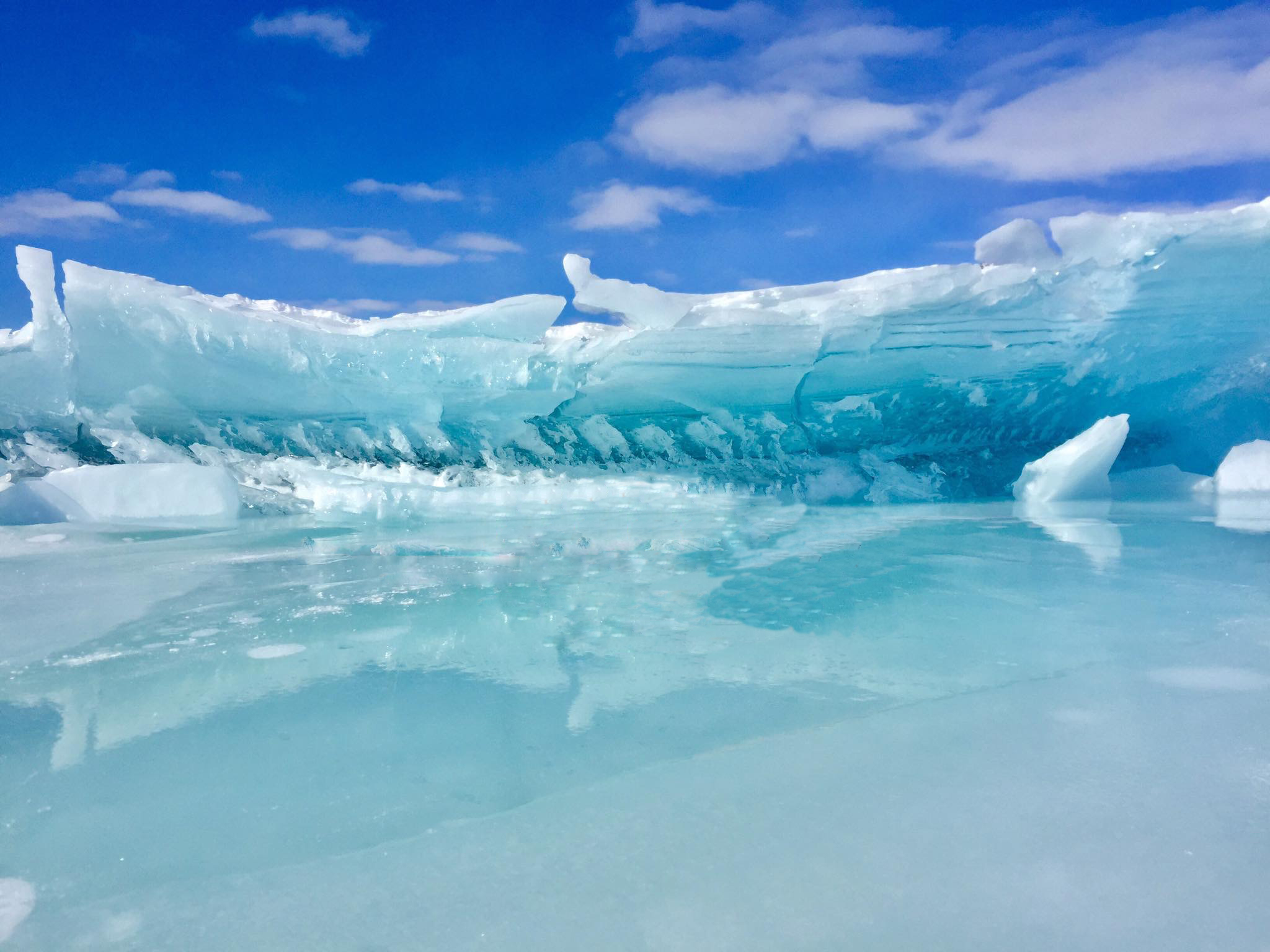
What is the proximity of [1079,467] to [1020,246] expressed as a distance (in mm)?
1947

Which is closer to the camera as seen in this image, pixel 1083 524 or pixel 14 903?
pixel 14 903

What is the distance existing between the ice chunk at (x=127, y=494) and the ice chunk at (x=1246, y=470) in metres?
8.93

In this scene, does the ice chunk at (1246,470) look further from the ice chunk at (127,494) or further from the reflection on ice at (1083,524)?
the ice chunk at (127,494)

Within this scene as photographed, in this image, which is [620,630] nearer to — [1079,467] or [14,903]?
[14,903]

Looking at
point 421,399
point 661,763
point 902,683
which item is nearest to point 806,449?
point 421,399

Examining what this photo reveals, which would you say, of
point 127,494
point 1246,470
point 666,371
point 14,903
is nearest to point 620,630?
point 14,903

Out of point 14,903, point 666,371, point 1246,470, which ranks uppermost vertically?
point 666,371

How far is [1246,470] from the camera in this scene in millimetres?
7688

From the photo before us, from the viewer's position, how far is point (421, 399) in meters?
6.88

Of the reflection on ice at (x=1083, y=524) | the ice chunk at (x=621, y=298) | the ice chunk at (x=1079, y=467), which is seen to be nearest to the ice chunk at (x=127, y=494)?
the ice chunk at (x=621, y=298)

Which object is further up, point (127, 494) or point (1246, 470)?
point (1246, 470)

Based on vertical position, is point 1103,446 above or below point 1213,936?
above

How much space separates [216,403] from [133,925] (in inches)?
254

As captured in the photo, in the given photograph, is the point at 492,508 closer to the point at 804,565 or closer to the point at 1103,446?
the point at 804,565
